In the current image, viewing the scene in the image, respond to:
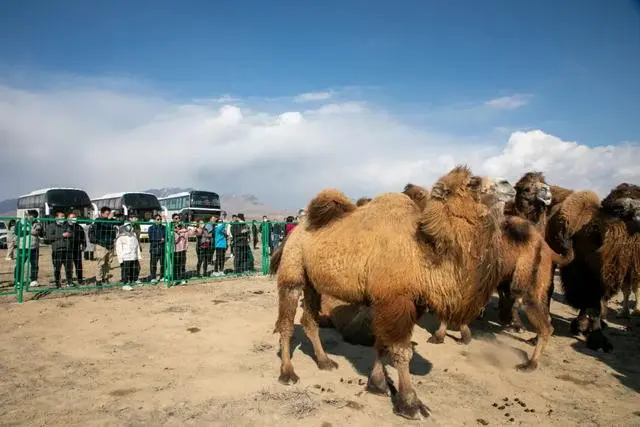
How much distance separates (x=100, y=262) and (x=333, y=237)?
9155 millimetres

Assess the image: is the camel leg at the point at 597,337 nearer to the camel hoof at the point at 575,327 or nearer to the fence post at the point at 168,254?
the camel hoof at the point at 575,327

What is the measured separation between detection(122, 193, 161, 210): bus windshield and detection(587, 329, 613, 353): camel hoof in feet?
98.3

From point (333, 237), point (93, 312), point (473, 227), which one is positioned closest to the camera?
point (473, 227)

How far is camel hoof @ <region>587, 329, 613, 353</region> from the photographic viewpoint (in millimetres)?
6312

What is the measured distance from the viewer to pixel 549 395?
473 cm

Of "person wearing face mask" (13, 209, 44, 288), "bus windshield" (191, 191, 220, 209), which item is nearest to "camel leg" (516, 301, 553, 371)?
"person wearing face mask" (13, 209, 44, 288)

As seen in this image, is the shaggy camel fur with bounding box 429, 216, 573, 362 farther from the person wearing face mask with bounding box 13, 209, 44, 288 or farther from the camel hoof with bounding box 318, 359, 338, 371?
the person wearing face mask with bounding box 13, 209, 44, 288

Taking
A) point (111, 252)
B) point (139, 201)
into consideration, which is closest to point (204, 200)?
point (139, 201)

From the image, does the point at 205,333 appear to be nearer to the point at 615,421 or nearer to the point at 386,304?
the point at 386,304

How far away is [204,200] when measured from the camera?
33.9m

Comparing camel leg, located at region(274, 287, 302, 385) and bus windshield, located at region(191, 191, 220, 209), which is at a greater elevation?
bus windshield, located at region(191, 191, 220, 209)

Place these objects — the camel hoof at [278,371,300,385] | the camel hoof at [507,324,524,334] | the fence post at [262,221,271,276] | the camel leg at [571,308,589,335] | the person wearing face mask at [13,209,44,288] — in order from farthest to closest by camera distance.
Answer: the fence post at [262,221,271,276], the person wearing face mask at [13,209,44,288], the camel hoof at [507,324,524,334], the camel leg at [571,308,589,335], the camel hoof at [278,371,300,385]

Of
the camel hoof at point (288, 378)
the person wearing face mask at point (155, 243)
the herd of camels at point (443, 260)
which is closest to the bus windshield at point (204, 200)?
the person wearing face mask at point (155, 243)

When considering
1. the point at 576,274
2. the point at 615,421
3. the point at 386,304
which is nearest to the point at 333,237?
the point at 386,304
